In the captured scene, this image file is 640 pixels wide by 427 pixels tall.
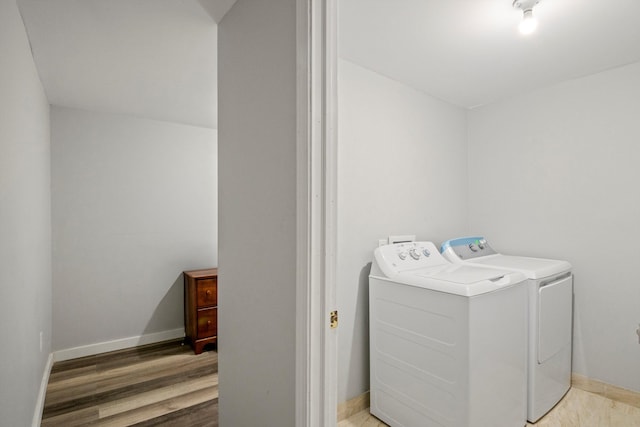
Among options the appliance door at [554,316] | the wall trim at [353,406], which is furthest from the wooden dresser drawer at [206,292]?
the appliance door at [554,316]

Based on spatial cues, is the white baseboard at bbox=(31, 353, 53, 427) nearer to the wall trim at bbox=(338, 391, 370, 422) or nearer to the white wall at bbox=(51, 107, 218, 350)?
the white wall at bbox=(51, 107, 218, 350)

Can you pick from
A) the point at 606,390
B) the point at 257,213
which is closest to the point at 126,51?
the point at 257,213

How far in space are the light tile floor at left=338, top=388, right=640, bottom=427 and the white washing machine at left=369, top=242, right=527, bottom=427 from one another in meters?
0.12

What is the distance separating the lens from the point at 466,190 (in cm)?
301

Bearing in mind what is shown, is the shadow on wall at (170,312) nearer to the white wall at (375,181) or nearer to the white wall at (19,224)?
the white wall at (19,224)

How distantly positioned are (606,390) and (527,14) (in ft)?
8.09

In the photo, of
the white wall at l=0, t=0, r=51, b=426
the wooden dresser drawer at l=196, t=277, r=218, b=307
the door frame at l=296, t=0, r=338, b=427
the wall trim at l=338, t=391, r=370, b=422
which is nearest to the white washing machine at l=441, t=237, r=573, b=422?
the wall trim at l=338, t=391, r=370, b=422

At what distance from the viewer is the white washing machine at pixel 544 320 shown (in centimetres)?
194

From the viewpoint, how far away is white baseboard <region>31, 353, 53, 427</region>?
1917mm

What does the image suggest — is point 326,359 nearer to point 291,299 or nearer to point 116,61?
point 291,299

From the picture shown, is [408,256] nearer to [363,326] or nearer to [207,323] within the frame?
[363,326]

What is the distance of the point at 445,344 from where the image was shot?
1.66 m

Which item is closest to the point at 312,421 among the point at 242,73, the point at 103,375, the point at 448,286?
the point at 448,286

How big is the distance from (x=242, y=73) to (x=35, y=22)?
1.14 metres
